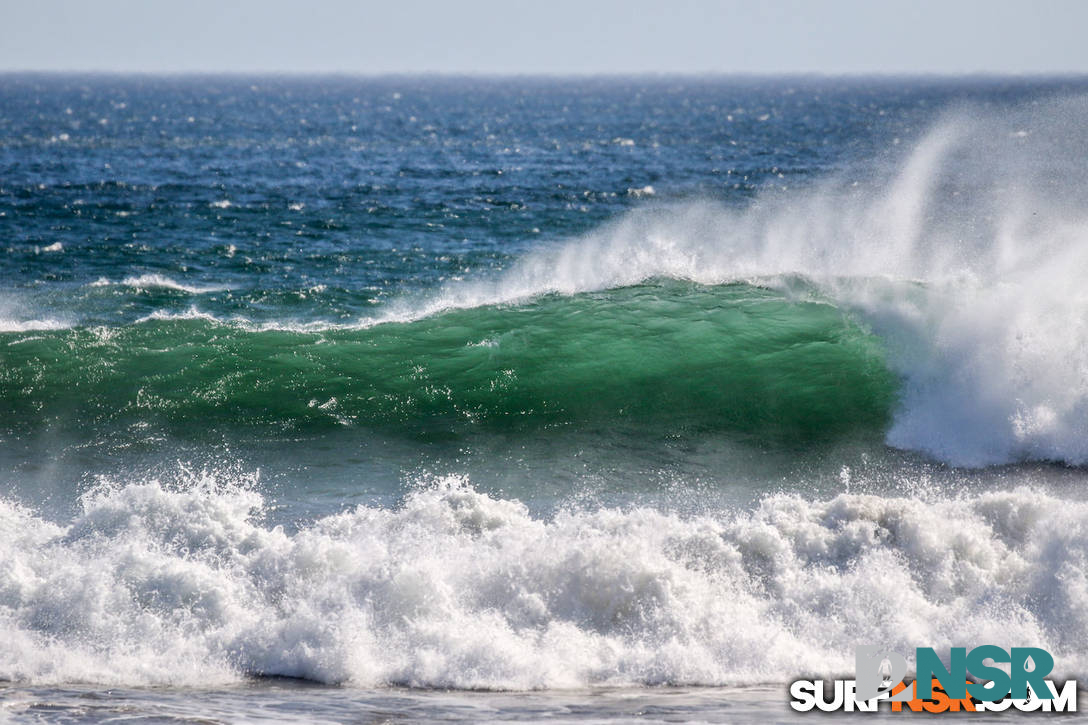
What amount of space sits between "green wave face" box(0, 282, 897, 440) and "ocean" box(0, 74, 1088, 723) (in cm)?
6

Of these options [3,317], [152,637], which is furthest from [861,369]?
[3,317]

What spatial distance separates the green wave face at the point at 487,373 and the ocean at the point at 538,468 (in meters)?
0.06

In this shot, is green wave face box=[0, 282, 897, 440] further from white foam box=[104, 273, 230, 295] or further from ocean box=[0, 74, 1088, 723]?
white foam box=[104, 273, 230, 295]

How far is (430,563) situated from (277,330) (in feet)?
24.9

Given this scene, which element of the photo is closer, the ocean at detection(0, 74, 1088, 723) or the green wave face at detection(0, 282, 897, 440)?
the ocean at detection(0, 74, 1088, 723)

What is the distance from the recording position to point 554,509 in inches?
385

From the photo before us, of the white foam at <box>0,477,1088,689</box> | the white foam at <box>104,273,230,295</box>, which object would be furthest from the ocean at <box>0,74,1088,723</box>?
the white foam at <box>104,273,230,295</box>

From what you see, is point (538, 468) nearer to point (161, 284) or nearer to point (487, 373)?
point (487, 373)

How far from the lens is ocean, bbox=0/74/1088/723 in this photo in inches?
289

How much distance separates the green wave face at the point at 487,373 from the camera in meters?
12.1

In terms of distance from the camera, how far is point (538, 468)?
10859 millimetres

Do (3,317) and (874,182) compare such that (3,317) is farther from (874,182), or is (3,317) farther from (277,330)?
(874,182)

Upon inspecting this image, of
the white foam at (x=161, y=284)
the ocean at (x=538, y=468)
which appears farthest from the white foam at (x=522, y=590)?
the white foam at (x=161, y=284)

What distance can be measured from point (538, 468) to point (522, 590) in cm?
290
